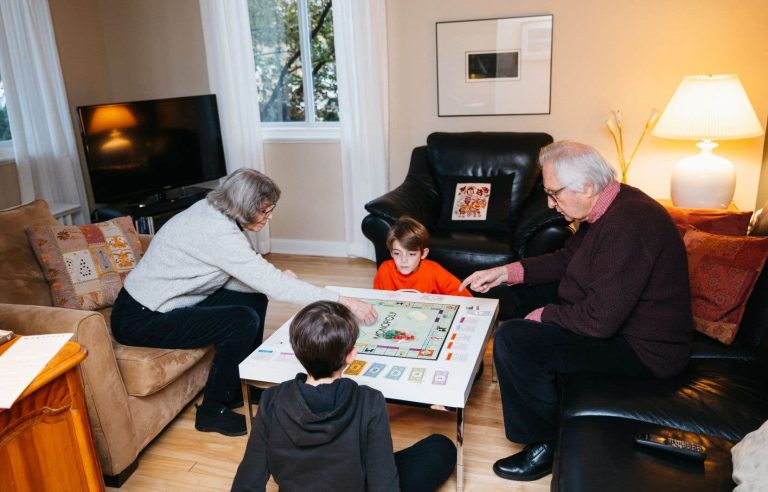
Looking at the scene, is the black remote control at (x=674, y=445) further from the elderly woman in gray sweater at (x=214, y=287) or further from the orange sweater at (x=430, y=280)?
the orange sweater at (x=430, y=280)

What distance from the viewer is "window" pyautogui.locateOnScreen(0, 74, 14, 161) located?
3.99 meters

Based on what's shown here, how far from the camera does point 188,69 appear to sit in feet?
15.6

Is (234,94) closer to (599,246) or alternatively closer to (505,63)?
(505,63)

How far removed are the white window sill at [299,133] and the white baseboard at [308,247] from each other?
0.78 m

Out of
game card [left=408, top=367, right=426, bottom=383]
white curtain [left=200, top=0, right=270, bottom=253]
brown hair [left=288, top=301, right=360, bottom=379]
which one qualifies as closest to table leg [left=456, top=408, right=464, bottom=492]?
game card [left=408, top=367, right=426, bottom=383]

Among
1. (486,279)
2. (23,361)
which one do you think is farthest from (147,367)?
(486,279)

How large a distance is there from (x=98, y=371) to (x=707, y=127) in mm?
3068

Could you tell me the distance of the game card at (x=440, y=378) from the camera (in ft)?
6.30

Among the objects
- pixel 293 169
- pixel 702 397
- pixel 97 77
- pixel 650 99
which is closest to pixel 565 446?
pixel 702 397

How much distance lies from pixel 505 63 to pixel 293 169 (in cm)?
175

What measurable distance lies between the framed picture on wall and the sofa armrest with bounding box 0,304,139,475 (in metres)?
2.88

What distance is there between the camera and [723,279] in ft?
7.21

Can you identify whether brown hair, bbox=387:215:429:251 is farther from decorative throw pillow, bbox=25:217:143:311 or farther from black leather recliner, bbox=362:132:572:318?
decorative throw pillow, bbox=25:217:143:311

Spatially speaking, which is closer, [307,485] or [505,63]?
[307,485]
